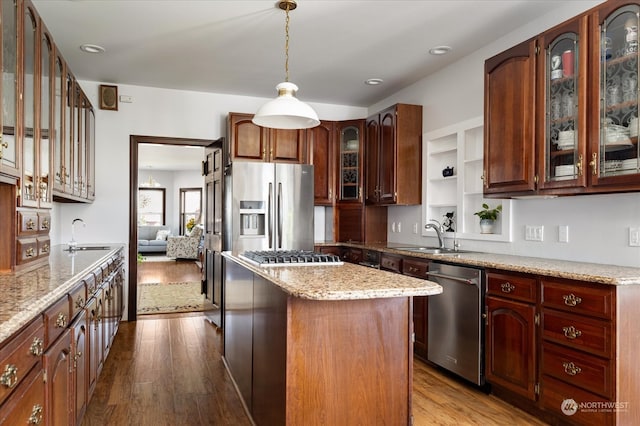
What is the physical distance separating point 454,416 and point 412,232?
2.41 meters

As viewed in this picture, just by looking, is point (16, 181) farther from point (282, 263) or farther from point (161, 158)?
point (161, 158)

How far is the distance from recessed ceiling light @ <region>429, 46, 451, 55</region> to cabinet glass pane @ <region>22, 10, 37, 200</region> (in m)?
2.90

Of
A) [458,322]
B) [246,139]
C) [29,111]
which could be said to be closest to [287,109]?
[29,111]

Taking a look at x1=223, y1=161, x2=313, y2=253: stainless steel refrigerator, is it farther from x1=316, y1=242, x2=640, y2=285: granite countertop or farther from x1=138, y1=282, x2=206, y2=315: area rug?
x1=316, y1=242, x2=640, y2=285: granite countertop

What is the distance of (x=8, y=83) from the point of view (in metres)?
1.97

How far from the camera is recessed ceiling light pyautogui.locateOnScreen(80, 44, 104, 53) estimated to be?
12.5 feet

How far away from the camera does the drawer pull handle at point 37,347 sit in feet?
4.90

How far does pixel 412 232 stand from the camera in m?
4.90

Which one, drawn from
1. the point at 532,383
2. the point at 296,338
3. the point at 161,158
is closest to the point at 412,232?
the point at 532,383

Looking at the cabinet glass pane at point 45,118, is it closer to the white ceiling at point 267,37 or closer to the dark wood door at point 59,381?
the white ceiling at point 267,37

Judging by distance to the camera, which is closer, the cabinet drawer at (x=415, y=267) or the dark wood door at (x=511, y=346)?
the dark wood door at (x=511, y=346)

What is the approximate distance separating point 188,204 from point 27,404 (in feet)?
42.2

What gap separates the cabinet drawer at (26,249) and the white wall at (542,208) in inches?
125

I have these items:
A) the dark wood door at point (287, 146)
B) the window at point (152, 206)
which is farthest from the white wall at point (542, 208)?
the window at point (152, 206)
